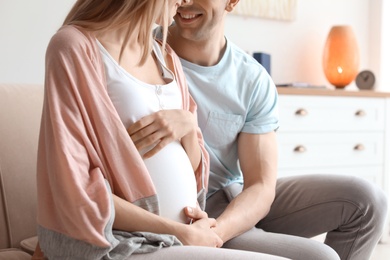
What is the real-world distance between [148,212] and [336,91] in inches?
102

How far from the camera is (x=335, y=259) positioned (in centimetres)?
165

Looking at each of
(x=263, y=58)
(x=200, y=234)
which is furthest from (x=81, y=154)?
(x=263, y=58)

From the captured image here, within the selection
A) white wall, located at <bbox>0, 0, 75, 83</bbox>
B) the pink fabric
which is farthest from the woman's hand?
white wall, located at <bbox>0, 0, 75, 83</bbox>

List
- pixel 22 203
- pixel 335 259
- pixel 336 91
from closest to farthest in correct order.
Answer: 1. pixel 335 259
2. pixel 22 203
3. pixel 336 91

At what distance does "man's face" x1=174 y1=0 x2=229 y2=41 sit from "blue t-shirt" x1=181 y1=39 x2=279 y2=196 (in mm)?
91

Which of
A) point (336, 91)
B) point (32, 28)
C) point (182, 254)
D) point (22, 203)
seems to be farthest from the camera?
point (336, 91)

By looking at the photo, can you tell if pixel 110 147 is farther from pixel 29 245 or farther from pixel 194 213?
pixel 29 245

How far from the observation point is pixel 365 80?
170 inches

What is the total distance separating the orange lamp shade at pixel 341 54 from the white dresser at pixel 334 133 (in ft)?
0.80

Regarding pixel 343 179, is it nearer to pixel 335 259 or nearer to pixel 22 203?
pixel 335 259

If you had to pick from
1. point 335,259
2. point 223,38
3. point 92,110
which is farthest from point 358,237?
point 92,110

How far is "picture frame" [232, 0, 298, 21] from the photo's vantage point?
3953 mm

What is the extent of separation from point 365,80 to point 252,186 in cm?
262

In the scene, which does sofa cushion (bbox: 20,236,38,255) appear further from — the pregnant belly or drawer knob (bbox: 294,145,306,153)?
drawer knob (bbox: 294,145,306,153)
